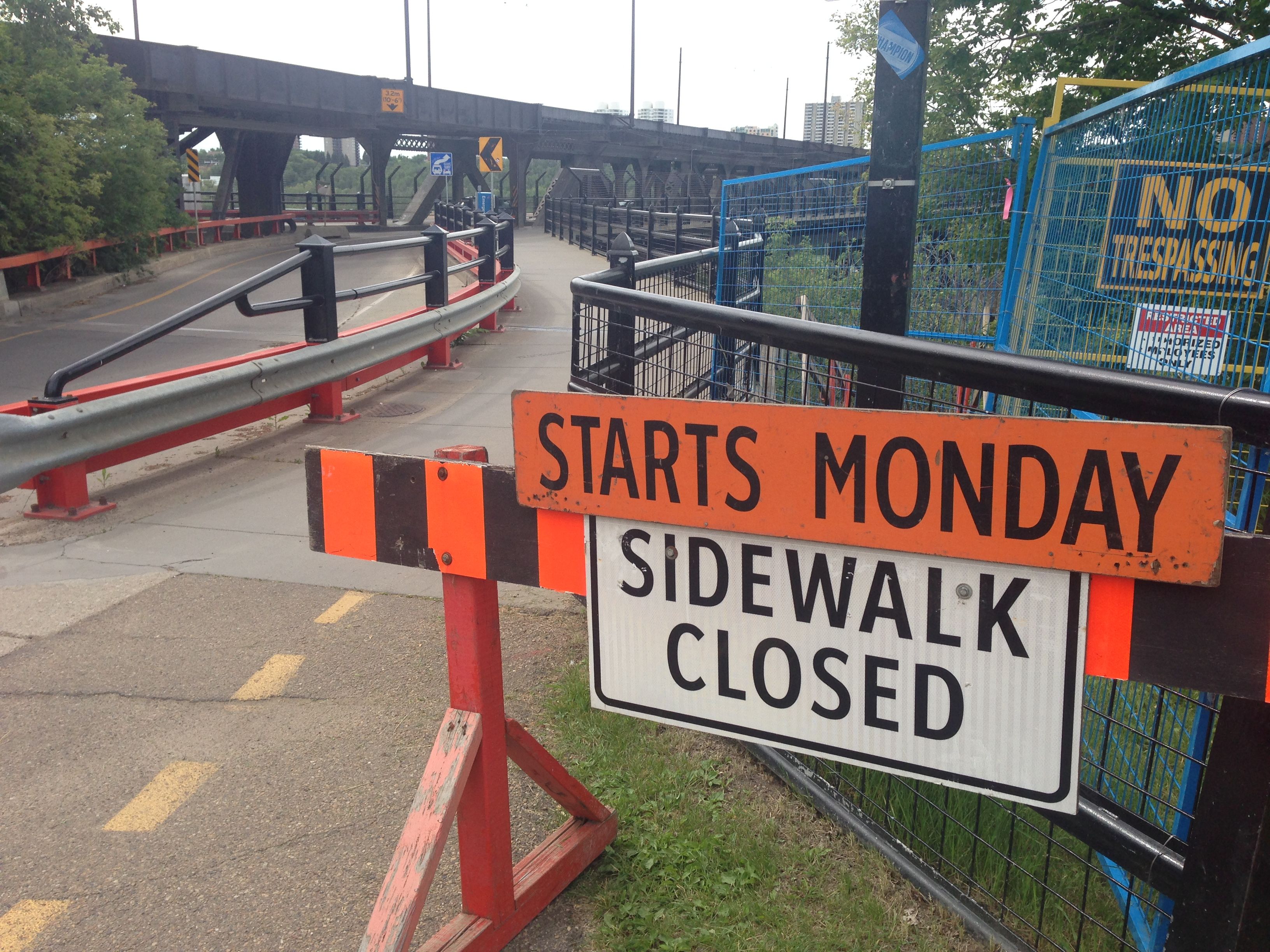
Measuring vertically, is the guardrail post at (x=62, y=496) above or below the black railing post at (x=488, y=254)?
below

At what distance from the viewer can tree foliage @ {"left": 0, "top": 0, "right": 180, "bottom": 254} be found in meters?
17.5

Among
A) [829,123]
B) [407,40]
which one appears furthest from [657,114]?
[407,40]

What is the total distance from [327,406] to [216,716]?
4700 mm

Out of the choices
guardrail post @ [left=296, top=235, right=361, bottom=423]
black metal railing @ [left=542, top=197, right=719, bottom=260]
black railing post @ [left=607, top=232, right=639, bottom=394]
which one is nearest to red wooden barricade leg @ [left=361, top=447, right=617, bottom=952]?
black railing post @ [left=607, top=232, right=639, bottom=394]

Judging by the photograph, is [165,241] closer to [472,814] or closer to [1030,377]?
[472,814]

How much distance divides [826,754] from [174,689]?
283cm

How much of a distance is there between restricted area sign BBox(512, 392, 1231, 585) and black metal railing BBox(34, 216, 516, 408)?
444cm

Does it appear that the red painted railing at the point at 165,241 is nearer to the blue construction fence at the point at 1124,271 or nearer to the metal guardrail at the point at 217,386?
the metal guardrail at the point at 217,386

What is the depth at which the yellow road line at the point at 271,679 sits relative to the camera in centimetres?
390

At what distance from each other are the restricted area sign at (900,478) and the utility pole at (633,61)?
54656mm

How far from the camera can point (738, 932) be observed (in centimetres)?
270

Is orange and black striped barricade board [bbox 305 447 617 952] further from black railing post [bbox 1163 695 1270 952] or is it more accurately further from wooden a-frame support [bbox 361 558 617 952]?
black railing post [bbox 1163 695 1270 952]

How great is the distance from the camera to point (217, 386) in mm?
6629

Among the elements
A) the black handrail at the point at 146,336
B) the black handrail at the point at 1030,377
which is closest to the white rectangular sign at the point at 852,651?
the black handrail at the point at 1030,377
